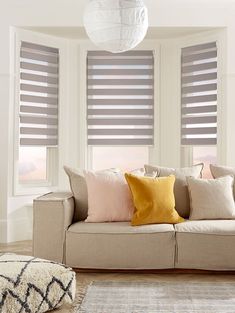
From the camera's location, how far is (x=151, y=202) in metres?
4.75

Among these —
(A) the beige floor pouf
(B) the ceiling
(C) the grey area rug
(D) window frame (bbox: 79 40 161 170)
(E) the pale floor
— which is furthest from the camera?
(D) window frame (bbox: 79 40 161 170)

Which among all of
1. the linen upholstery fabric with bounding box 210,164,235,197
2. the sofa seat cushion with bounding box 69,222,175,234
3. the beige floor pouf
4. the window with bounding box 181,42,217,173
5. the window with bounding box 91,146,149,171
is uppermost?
the window with bounding box 181,42,217,173

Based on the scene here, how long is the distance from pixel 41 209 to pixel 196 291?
58.7 inches

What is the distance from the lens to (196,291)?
4.07 meters

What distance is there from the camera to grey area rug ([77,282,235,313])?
3611mm

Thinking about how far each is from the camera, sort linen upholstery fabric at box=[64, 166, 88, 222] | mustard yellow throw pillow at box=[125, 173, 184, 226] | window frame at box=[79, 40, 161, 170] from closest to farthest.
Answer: mustard yellow throw pillow at box=[125, 173, 184, 226] → linen upholstery fabric at box=[64, 166, 88, 222] → window frame at box=[79, 40, 161, 170]

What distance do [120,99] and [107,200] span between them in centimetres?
242

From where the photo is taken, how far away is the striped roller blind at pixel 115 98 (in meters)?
7.00

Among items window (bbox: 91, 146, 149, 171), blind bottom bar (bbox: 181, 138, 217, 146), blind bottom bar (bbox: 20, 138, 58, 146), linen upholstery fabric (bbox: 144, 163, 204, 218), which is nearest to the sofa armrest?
linen upholstery fabric (bbox: 144, 163, 204, 218)

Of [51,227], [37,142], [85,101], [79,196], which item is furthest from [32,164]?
[51,227]

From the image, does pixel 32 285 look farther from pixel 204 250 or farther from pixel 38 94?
pixel 38 94

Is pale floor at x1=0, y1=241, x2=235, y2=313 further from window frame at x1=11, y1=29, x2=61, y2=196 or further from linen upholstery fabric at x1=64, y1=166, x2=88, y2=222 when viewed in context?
window frame at x1=11, y1=29, x2=61, y2=196

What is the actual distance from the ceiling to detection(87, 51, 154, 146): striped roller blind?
36cm

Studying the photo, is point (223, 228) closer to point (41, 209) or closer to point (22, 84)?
point (41, 209)
